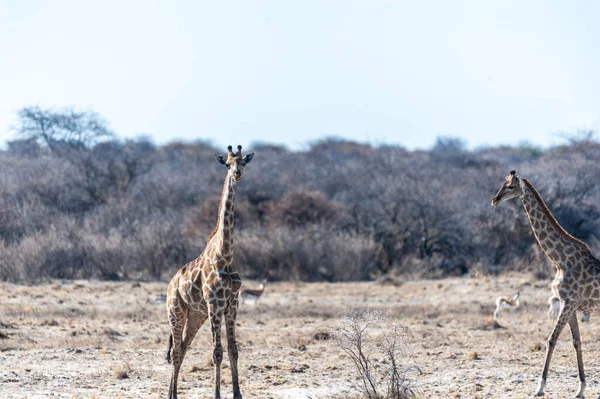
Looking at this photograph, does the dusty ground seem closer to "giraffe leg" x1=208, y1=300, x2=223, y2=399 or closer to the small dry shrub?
the small dry shrub

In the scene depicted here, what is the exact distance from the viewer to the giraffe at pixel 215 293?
37.2 ft

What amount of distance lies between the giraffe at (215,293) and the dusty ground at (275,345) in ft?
2.58

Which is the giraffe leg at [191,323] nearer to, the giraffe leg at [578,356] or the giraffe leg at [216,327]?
the giraffe leg at [216,327]

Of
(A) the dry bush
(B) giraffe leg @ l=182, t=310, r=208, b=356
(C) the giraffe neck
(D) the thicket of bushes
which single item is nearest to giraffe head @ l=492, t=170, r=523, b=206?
(C) the giraffe neck

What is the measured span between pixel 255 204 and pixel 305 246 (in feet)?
22.5

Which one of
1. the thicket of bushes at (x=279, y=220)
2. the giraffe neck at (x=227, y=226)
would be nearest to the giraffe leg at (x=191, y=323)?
the giraffe neck at (x=227, y=226)

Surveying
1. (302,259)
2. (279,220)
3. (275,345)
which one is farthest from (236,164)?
(279,220)

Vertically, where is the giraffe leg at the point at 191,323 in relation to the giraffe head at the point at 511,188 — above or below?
below

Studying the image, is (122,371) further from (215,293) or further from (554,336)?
(554,336)

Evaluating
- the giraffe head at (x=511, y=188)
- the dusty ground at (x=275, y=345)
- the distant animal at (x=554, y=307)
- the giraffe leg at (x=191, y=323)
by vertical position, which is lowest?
the dusty ground at (x=275, y=345)

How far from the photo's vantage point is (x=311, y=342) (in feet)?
55.3

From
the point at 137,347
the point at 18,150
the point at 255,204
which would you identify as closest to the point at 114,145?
the point at 18,150

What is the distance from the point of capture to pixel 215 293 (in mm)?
11367

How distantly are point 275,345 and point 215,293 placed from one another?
5.44m
